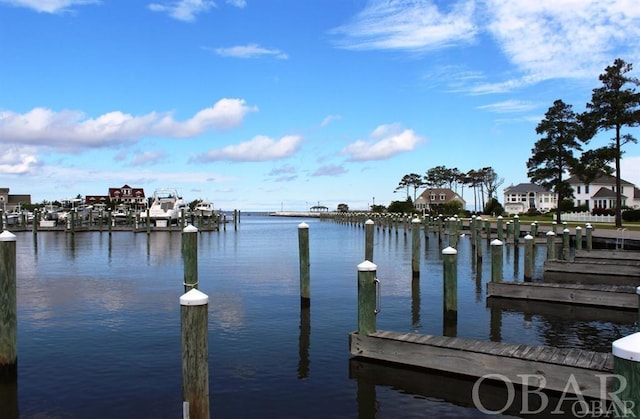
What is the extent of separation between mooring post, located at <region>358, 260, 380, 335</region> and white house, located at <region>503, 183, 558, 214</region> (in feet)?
380

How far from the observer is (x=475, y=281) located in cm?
2309

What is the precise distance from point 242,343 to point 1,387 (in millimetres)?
4935

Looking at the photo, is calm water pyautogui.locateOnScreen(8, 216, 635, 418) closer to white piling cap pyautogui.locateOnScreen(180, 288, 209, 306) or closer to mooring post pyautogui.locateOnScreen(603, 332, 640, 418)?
white piling cap pyautogui.locateOnScreen(180, 288, 209, 306)

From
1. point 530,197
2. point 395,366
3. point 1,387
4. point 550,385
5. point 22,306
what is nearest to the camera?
point 550,385

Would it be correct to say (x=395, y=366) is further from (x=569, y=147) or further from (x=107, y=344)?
(x=569, y=147)

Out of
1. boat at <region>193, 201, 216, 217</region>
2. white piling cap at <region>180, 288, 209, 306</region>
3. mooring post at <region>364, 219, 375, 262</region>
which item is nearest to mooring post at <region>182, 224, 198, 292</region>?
white piling cap at <region>180, 288, 209, 306</region>

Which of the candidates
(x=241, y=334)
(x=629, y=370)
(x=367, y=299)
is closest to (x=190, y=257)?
(x=241, y=334)

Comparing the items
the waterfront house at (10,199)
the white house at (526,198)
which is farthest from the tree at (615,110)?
the waterfront house at (10,199)

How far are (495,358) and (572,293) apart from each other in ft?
28.4

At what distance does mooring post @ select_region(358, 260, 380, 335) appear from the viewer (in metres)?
10.7

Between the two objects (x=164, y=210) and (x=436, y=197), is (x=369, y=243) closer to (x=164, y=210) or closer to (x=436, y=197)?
(x=164, y=210)

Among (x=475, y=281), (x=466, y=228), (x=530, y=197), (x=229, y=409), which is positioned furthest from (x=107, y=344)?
(x=530, y=197)

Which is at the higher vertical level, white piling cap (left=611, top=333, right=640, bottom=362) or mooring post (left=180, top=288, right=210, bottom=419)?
white piling cap (left=611, top=333, right=640, bottom=362)

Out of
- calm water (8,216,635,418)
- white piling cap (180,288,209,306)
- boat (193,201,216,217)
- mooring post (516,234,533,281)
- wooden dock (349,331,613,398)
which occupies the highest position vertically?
boat (193,201,216,217)
